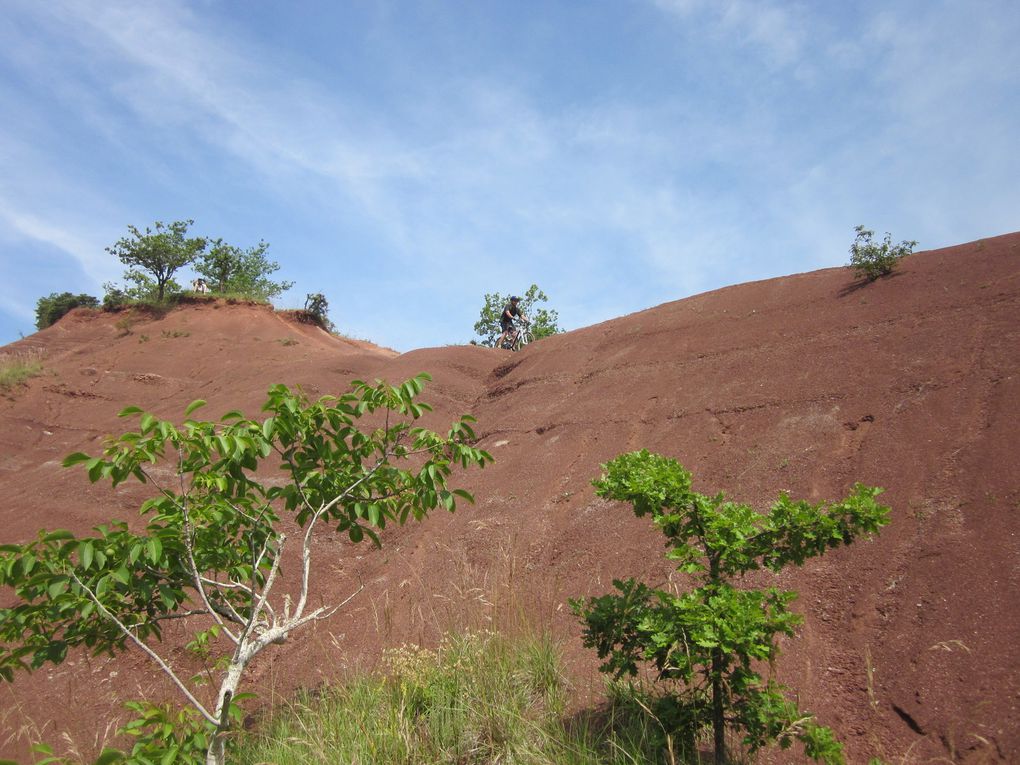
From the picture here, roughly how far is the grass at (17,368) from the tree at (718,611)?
1800 centimetres

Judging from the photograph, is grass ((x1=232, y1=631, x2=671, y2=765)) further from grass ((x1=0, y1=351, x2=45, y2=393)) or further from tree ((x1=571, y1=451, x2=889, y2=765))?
grass ((x1=0, y1=351, x2=45, y2=393))

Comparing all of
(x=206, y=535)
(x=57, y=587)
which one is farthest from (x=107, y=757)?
(x=206, y=535)

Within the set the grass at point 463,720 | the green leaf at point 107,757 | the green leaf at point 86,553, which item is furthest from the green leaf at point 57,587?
the grass at point 463,720

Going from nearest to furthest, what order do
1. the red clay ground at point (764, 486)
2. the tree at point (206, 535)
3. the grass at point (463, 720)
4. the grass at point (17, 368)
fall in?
1. the tree at point (206, 535)
2. the grass at point (463, 720)
3. the red clay ground at point (764, 486)
4. the grass at point (17, 368)

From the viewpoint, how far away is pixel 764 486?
6.54 m

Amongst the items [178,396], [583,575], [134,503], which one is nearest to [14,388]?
[178,396]

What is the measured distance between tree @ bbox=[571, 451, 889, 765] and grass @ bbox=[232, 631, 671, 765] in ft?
1.15

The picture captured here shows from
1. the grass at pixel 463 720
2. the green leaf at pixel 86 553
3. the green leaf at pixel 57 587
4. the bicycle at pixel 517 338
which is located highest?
the bicycle at pixel 517 338

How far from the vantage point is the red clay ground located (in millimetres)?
4223

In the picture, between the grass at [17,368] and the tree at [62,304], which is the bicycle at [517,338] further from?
the tree at [62,304]

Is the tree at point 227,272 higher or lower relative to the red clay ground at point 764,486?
higher

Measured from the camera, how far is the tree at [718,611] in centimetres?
317

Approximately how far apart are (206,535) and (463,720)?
5.80 feet

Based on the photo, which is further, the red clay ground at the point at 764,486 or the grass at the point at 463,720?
the red clay ground at the point at 764,486
